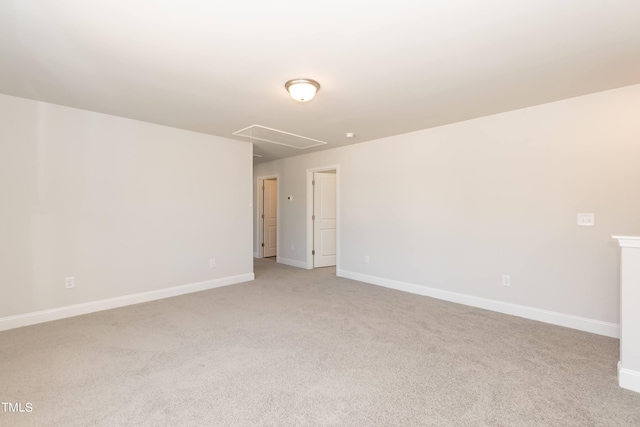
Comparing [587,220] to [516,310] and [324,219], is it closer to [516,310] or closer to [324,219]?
[516,310]

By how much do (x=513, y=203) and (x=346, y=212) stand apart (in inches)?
101

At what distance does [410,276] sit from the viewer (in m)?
4.38

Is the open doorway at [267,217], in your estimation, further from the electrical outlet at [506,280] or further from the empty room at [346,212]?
the electrical outlet at [506,280]

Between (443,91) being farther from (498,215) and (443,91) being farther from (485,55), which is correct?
(498,215)

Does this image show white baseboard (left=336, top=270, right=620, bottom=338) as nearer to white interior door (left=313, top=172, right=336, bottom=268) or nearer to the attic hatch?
white interior door (left=313, top=172, right=336, bottom=268)

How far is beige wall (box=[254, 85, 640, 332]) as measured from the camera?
2.85 metres

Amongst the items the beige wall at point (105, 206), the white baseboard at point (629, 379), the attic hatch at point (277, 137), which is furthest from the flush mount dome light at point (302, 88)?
the white baseboard at point (629, 379)

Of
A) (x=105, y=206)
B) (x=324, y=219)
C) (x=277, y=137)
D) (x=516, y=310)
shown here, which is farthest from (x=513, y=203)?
(x=105, y=206)

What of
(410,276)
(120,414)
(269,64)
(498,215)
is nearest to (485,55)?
(269,64)

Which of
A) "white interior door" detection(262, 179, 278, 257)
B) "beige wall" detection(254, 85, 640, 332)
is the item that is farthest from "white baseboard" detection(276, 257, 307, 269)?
"beige wall" detection(254, 85, 640, 332)

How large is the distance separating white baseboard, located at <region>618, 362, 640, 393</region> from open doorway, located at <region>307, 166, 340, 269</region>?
4530mm

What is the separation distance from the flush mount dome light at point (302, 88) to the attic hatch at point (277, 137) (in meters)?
1.50

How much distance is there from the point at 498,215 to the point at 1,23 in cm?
459

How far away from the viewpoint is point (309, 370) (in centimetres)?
220
